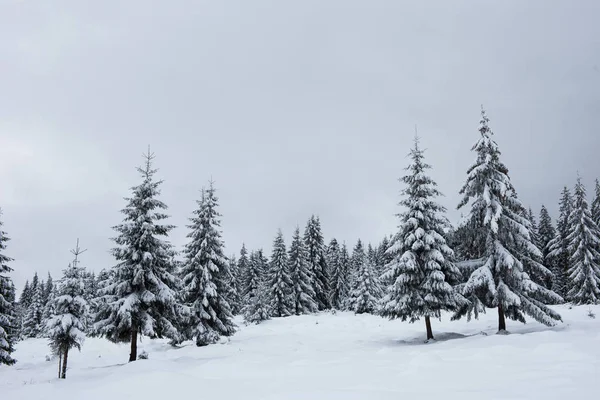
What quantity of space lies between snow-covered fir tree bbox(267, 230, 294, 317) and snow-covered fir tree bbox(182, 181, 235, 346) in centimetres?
1763

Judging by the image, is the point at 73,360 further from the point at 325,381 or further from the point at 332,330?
the point at 325,381

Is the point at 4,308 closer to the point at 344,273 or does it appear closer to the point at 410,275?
the point at 410,275

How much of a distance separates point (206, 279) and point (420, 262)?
15.5 metres

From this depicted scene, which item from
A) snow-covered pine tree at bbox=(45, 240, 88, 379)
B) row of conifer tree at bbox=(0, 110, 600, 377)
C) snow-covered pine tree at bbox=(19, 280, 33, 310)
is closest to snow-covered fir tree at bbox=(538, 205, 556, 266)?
row of conifer tree at bbox=(0, 110, 600, 377)

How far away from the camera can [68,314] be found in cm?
1991

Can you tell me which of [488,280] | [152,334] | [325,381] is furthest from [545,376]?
[152,334]

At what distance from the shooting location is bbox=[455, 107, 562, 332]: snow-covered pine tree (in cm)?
1895

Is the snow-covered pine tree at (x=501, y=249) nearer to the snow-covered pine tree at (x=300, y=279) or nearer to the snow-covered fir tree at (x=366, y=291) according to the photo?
the snow-covered fir tree at (x=366, y=291)

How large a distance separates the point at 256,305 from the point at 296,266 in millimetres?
10277

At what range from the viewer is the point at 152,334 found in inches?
814

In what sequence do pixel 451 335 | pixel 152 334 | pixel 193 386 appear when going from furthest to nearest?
pixel 451 335, pixel 152 334, pixel 193 386

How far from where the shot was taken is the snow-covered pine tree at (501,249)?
62.2 ft

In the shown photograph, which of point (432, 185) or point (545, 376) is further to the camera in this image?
point (432, 185)

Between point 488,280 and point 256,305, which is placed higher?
point 488,280
